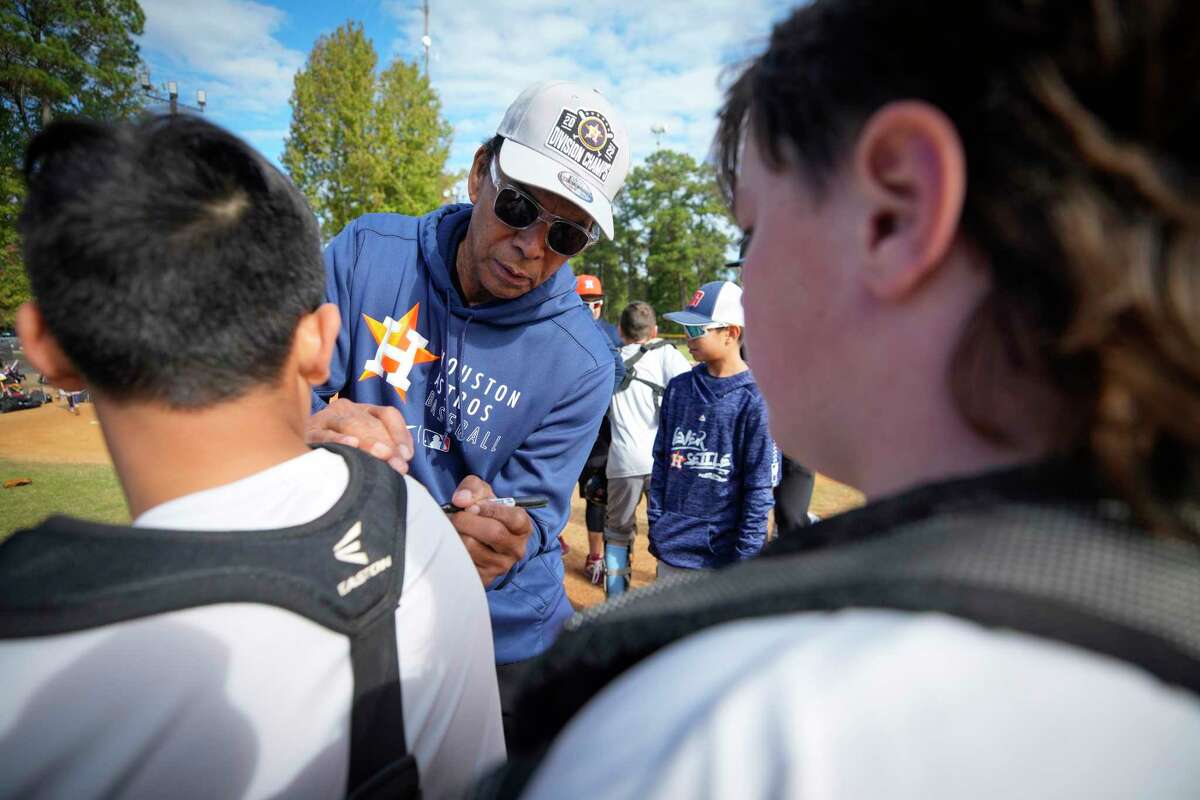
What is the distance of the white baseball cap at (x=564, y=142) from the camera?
2.55 m

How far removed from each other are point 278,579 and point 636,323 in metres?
6.01

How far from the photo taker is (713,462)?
4.05m

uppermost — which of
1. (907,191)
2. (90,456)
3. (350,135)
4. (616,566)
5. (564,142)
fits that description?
(350,135)

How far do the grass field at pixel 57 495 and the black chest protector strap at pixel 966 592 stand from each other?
6590mm

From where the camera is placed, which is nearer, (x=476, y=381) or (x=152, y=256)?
(x=152, y=256)

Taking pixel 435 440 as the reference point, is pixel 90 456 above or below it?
below

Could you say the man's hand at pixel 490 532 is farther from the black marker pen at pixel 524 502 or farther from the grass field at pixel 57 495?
the grass field at pixel 57 495

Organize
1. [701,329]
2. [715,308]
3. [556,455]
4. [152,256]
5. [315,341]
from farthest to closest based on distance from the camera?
[715,308], [701,329], [556,455], [315,341], [152,256]

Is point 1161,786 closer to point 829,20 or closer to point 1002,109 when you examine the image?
point 1002,109

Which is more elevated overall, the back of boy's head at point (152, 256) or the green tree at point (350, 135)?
the green tree at point (350, 135)

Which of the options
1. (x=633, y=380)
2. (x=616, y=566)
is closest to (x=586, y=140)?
(x=633, y=380)

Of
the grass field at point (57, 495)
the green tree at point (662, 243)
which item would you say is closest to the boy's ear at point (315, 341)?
→ the grass field at point (57, 495)

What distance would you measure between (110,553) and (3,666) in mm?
164

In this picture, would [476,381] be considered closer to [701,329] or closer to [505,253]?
[505,253]
